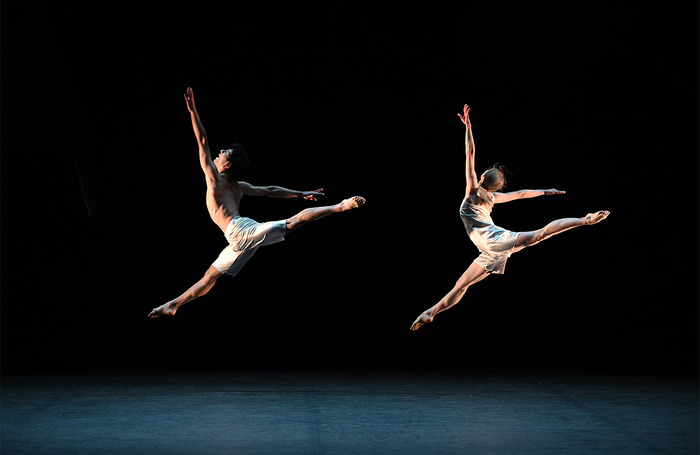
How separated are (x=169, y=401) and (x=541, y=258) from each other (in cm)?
417

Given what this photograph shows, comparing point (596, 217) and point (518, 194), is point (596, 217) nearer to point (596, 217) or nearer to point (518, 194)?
point (596, 217)

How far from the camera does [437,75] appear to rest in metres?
7.65

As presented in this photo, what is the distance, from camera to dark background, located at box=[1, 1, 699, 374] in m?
7.41

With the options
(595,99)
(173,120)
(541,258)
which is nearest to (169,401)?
(173,120)

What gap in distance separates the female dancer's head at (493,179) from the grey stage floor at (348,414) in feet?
5.26

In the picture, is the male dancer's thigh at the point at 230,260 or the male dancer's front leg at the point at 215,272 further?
the male dancer's thigh at the point at 230,260

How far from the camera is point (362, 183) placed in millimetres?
7863

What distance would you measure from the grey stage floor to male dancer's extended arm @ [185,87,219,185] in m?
1.64

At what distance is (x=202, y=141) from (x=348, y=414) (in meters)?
2.12

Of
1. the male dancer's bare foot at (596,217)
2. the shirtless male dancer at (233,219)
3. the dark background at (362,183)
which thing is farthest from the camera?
the dark background at (362,183)

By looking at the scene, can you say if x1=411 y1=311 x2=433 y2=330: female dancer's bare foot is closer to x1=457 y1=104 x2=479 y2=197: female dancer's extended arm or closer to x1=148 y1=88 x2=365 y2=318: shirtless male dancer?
x1=457 y1=104 x2=479 y2=197: female dancer's extended arm

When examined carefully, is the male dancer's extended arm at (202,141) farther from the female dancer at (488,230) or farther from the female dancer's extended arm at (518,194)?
the female dancer's extended arm at (518,194)

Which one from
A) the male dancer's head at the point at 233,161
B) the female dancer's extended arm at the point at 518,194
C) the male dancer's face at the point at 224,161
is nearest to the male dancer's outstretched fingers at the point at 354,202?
the male dancer's head at the point at 233,161

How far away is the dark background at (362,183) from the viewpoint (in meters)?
7.41
